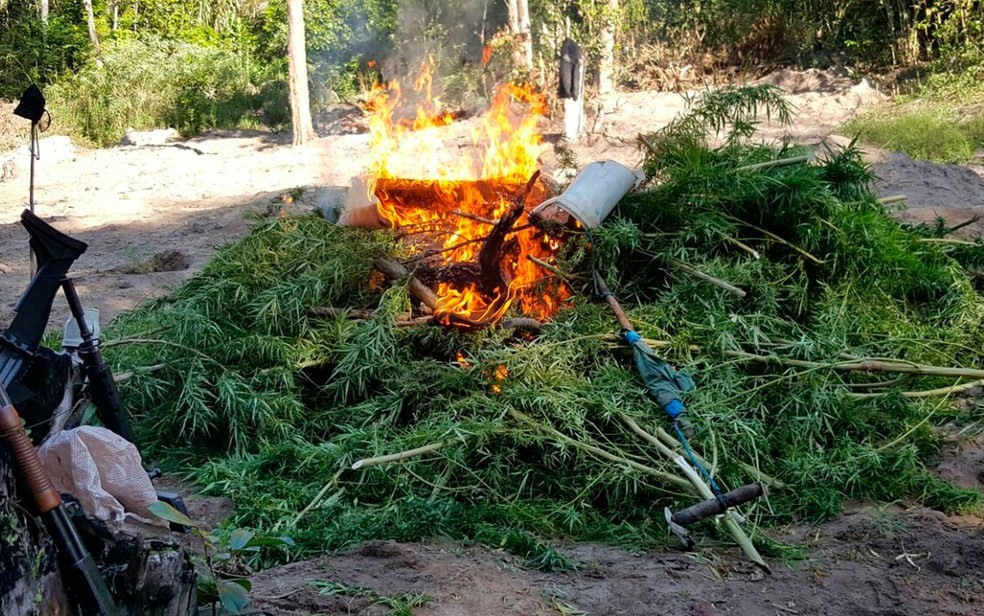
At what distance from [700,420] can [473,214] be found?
83.0 inches

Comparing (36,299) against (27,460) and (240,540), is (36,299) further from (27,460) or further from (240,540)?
(240,540)

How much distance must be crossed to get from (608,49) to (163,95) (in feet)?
28.9

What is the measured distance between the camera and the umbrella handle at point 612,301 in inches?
209

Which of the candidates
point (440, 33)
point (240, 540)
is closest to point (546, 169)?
point (240, 540)

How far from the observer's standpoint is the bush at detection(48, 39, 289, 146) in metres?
19.6

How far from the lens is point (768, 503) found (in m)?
4.28

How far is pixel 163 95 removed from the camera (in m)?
20.2

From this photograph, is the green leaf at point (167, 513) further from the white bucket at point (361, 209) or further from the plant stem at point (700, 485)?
the white bucket at point (361, 209)

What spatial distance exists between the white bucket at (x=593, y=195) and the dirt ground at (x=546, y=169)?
5.81 ft

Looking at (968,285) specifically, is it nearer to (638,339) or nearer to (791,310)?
(791,310)

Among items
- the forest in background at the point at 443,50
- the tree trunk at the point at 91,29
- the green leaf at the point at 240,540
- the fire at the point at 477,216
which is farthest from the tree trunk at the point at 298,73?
the green leaf at the point at 240,540

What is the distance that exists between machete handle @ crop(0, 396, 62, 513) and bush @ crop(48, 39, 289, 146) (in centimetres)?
1789

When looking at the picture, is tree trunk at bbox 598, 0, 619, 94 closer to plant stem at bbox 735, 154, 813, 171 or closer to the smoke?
the smoke

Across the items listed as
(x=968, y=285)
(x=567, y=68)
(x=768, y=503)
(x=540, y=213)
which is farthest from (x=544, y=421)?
(x=567, y=68)
